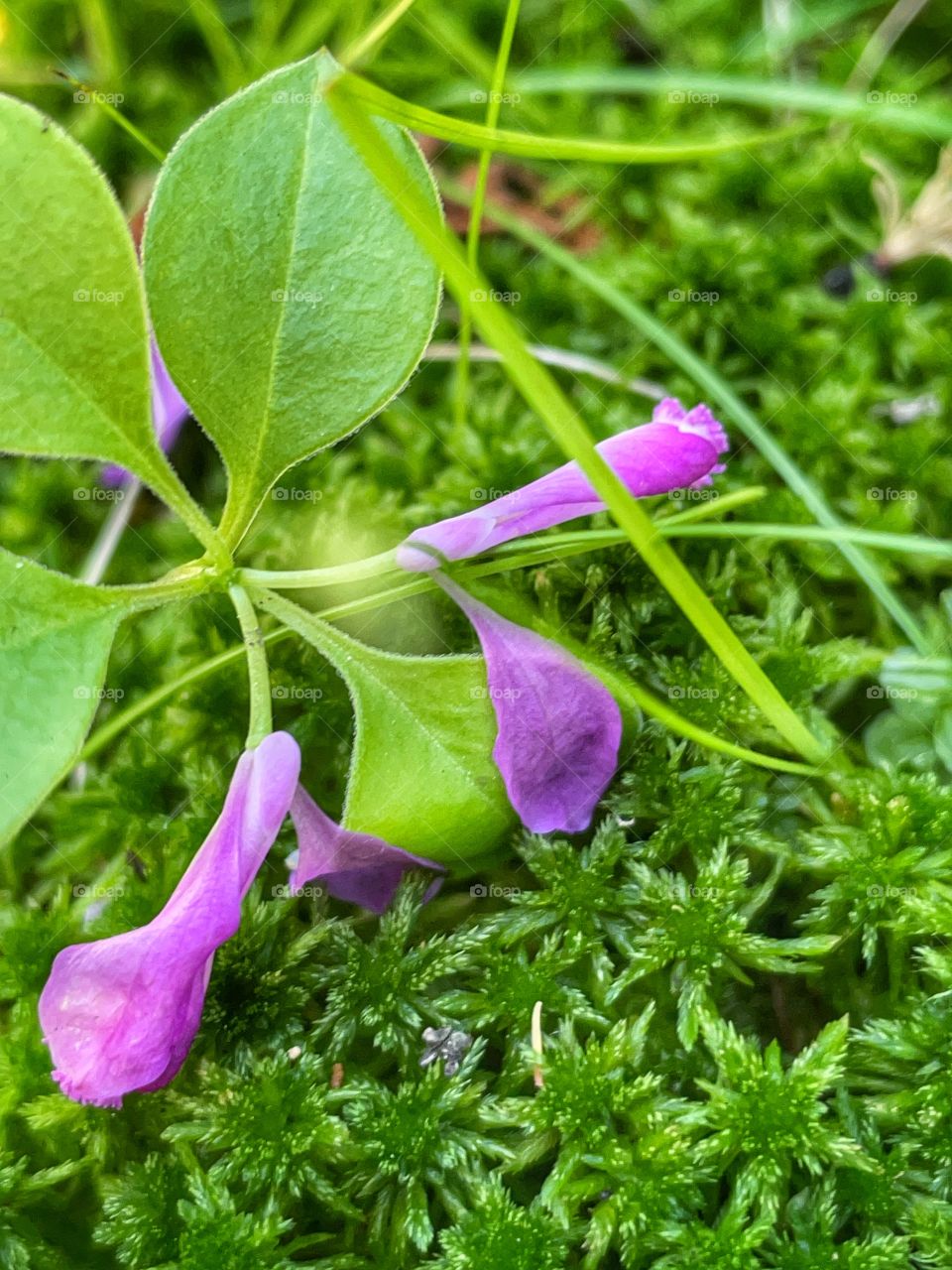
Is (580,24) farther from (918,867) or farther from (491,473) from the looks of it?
(918,867)

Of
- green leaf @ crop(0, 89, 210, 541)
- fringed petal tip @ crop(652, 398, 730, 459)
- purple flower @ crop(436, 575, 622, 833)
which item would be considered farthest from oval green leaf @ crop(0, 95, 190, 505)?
fringed petal tip @ crop(652, 398, 730, 459)

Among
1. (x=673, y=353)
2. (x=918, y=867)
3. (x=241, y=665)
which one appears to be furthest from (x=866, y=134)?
(x=241, y=665)

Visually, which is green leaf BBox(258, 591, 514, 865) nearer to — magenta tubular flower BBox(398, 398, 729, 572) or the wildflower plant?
the wildflower plant

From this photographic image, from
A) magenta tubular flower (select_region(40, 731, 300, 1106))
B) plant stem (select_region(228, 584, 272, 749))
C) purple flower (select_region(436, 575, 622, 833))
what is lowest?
purple flower (select_region(436, 575, 622, 833))

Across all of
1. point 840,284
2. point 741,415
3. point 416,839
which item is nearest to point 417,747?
point 416,839

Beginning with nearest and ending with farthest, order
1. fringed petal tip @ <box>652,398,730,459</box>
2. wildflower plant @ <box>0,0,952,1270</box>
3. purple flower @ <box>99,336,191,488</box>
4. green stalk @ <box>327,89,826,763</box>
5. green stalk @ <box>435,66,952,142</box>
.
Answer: green stalk @ <box>327,89,826,763</box> → wildflower plant @ <box>0,0,952,1270</box> → fringed petal tip @ <box>652,398,730,459</box> → purple flower @ <box>99,336,191,488</box> → green stalk @ <box>435,66,952,142</box>

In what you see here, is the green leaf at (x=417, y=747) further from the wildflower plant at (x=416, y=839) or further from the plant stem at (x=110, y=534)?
the plant stem at (x=110, y=534)

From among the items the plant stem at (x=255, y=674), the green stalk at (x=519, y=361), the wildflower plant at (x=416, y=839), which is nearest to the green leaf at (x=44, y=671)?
the wildflower plant at (x=416, y=839)
